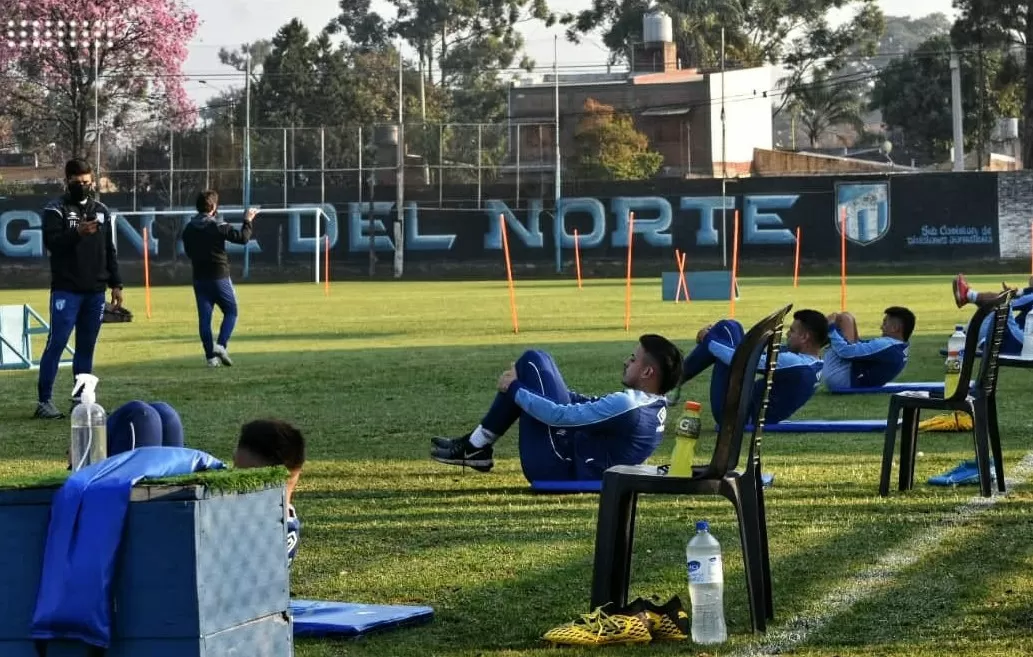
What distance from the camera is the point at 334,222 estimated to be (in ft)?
196

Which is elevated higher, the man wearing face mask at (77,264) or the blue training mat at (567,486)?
the man wearing face mask at (77,264)

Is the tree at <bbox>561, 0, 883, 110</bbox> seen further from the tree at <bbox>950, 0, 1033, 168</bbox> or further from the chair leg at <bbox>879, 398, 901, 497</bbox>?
the chair leg at <bbox>879, 398, 901, 497</bbox>

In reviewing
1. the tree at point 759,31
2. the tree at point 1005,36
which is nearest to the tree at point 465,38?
the tree at point 759,31

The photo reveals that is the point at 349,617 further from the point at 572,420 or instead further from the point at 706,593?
the point at 572,420

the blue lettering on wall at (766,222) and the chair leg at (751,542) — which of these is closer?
the chair leg at (751,542)

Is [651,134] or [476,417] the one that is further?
[651,134]

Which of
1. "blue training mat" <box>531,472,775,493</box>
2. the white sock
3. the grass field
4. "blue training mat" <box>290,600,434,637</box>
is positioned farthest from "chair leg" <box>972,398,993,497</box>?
"blue training mat" <box>290,600,434,637</box>

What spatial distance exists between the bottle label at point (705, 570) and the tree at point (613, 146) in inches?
2329

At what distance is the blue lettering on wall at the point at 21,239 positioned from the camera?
194 feet

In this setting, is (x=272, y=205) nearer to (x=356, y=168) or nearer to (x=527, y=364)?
(x=356, y=168)

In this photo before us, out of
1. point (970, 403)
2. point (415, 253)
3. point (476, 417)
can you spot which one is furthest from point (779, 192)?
point (970, 403)

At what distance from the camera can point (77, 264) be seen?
13711 millimetres

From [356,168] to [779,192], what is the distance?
14.4m

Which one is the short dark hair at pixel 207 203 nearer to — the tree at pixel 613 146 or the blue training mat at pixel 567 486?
the blue training mat at pixel 567 486
